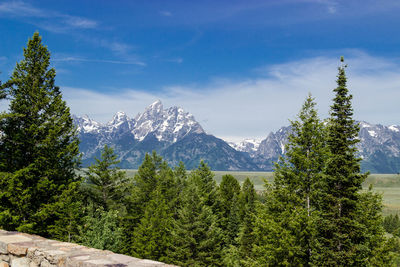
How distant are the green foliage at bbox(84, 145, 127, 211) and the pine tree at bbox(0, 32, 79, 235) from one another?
12027mm

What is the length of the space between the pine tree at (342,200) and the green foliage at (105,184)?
89.9 ft

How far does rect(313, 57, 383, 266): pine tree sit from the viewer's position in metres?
20.2

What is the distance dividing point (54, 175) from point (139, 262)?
21463 mm

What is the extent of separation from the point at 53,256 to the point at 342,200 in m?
19.5

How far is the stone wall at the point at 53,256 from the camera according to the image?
6750 millimetres

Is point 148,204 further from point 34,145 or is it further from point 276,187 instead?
point 276,187

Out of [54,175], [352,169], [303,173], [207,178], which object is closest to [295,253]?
[303,173]

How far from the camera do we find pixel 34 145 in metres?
23.8

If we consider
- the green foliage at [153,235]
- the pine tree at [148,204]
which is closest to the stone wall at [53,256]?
the green foliage at [153,235]

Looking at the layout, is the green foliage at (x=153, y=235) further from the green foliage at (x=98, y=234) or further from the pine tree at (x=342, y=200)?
the pine tree at (x=342, y=200)

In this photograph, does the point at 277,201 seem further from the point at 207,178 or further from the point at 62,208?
the point at 207,178

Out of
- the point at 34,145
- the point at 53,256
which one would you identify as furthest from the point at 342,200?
the point at 34,145

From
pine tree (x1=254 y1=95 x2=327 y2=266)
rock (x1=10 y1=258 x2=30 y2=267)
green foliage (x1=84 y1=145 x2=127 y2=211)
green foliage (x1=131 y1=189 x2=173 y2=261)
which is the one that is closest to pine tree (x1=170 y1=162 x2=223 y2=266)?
green foliage (x1=131 y1=189 x2=173 y2=261)

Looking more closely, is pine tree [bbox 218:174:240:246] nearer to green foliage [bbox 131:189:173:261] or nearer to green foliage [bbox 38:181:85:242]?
green foliage [bbox 131:189:173:261]
